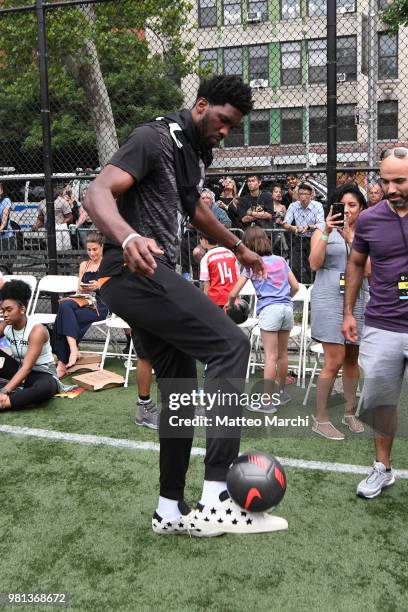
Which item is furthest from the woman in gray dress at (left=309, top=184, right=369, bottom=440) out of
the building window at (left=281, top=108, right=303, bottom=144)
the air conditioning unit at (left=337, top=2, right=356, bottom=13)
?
the building window at (left=281, top=108, right=303, bottom=144)

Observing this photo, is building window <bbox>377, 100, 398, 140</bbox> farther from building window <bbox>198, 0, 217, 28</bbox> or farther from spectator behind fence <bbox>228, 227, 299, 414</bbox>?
spectator behind fence <bbox>228, 227, 299, 414</bbox>

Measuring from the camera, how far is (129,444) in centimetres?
458

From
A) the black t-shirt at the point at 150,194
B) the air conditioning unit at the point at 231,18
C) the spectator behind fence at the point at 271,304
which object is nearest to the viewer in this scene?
the black t-shirt at the point at 150,194

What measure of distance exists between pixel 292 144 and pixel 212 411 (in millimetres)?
19377

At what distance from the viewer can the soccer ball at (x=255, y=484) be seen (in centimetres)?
265

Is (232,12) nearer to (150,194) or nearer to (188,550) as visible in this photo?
(150,194)

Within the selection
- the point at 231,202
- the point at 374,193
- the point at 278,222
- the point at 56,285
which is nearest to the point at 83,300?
the point at 56,285

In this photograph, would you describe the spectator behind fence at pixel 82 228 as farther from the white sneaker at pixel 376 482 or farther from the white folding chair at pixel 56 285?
the white sneaker at pixel 376 482

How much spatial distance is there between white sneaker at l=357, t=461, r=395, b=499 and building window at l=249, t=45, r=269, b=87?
1784 centimetres

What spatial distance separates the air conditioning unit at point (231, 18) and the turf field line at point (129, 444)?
37.4 feet

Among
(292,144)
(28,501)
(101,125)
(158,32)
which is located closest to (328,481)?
(28,501)

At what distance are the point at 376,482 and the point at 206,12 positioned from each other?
581 inches

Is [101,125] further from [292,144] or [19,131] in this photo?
[292,144]

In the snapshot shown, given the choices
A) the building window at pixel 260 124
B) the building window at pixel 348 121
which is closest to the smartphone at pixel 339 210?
the building window at pixel 348 121
